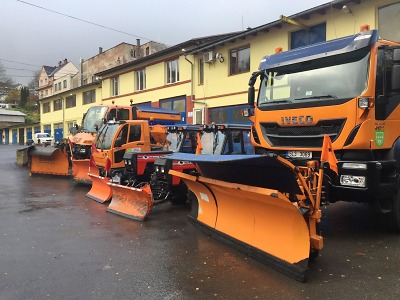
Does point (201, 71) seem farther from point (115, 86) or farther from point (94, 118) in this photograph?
point (115, 86)

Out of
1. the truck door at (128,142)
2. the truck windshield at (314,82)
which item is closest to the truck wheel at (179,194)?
the truck door at (128,142)

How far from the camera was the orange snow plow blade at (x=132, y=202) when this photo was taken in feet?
25.9

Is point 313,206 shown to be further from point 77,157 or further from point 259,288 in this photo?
point 77,157

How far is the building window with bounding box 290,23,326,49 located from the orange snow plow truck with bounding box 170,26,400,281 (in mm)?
9248

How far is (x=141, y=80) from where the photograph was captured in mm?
27359

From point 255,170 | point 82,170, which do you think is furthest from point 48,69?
point 255,170

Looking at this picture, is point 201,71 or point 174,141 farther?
point 201,71

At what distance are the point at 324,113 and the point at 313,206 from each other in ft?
6.72

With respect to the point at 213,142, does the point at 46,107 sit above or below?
above

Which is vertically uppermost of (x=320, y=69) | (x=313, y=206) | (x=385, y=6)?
(x=385, y=6)

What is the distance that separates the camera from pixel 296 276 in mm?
4480

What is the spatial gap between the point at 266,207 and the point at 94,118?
478 inches

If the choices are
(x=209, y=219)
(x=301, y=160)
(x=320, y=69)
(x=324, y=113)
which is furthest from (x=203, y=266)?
(x=320, y=69)

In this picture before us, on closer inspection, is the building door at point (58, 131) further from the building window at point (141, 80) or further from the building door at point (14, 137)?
the building door at point (14, 137)
